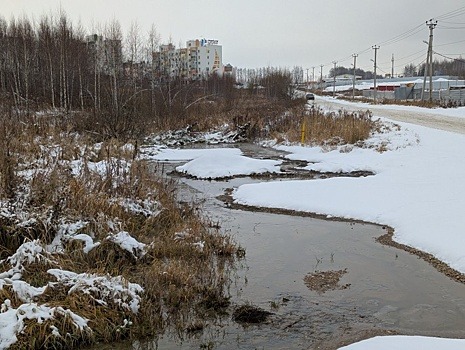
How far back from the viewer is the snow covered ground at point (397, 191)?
756cm

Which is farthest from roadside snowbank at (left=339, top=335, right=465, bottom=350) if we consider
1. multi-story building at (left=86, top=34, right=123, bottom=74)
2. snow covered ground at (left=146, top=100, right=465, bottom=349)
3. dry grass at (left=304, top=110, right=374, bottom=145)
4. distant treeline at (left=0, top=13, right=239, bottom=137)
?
multi-story building at (left=86, top=34, right=123, bottom=74)

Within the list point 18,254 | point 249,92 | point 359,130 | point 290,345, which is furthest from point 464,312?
point 249,92

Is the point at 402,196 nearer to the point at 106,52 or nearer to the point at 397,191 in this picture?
the point at 397,191

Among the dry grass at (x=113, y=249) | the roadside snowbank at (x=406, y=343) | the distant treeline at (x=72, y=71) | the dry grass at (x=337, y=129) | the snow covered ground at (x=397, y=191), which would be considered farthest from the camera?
the distant treeline at (x=72, y=71)

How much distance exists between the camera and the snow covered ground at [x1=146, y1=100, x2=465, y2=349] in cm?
756

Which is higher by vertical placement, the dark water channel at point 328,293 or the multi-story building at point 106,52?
the multi-story building at point 106,52

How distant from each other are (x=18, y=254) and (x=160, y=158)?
44.2ft

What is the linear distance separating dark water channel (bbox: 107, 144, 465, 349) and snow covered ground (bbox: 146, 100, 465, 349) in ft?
1.56

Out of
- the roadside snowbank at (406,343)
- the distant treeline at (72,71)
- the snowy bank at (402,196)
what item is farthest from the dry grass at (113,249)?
the distant treeline at (72,71)

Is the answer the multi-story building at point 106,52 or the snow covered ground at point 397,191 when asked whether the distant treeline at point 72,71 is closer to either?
the multi-story building at point 106,52

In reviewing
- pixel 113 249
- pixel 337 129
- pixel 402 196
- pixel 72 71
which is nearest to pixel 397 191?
pixel 402 196

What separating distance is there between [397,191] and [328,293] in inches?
213

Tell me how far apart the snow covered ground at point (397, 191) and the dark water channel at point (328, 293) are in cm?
47

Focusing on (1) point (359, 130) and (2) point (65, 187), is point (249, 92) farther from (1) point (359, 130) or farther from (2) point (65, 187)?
(2) point (65, 187)
